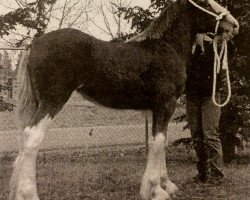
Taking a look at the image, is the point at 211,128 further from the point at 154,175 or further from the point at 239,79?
the point at 239,79

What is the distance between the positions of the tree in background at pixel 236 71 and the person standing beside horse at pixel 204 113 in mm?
1688

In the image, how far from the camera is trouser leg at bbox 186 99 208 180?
21.7ft

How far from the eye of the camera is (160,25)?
586cm

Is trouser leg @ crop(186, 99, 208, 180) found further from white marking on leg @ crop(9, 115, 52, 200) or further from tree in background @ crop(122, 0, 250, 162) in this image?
white marking on leg @ crop(9, 115, 52, 200)

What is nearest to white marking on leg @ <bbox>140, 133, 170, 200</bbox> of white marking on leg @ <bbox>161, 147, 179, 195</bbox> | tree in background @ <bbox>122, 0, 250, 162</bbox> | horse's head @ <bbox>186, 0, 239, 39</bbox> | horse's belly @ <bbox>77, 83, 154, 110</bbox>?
white marking on leg @ <bbox>161, 147, 179, 195</bbox>

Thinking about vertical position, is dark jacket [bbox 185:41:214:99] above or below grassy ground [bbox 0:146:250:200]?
above

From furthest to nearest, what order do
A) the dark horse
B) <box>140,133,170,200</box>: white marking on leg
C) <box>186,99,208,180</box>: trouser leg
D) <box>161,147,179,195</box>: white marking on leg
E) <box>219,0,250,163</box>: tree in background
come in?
1. <box>219,0,250,163</box>: tree in background
2. <box>186,99,208,180</box>: trouser leg
3. <box>161,147,179,195</box>: white marking on leg
4. <box>140,133,170,200</box>: white marking on leg
5. the dark horse

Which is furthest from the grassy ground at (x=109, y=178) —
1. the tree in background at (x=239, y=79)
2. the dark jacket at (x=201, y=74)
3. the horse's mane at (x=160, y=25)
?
the horse's mane at (x=160, y=25)

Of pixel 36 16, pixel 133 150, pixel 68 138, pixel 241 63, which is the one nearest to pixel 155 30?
pixel 241 63

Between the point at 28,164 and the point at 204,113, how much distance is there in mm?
2820

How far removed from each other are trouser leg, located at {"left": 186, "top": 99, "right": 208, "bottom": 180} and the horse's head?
1152 millimetres

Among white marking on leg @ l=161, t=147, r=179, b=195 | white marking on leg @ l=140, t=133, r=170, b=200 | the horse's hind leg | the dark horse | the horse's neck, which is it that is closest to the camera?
the horse's hind leg

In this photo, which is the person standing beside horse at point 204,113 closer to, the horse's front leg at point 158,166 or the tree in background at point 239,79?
the horse's front leg at point 158,166

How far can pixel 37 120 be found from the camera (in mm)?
4961
